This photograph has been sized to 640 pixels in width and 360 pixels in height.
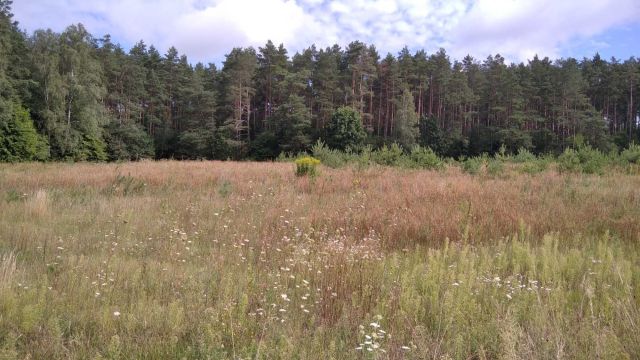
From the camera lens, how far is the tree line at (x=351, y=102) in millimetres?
54156

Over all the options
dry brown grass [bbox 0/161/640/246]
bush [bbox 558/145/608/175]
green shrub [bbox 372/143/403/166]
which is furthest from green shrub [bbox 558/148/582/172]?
green shrub [bbox 372/143/403/166]

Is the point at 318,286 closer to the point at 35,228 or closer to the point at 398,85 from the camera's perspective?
the point at 35,228

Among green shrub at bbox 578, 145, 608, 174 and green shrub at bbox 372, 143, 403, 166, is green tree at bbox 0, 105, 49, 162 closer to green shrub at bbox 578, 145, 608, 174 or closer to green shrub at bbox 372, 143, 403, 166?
green shrub at bbox 372, 143, 403, 166

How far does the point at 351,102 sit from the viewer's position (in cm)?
5888

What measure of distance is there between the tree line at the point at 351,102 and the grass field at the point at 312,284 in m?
42.7

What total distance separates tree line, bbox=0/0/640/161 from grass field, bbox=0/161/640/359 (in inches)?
1682

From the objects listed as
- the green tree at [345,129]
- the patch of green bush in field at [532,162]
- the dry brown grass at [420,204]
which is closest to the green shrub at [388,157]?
the patch of green bush in field at [532,162]

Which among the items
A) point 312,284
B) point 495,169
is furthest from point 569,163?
point 312,284

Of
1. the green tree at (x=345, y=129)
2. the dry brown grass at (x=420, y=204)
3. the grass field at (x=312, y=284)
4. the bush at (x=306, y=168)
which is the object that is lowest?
the grass field at (x=312, y=284)

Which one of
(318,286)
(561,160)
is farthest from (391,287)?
(561,160)

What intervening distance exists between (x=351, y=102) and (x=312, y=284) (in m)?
56.0

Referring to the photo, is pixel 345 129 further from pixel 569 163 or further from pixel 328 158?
pixel 569 163

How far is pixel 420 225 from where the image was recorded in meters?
6.95

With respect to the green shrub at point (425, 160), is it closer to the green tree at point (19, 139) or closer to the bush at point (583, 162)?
the bush at point (583, 162)
